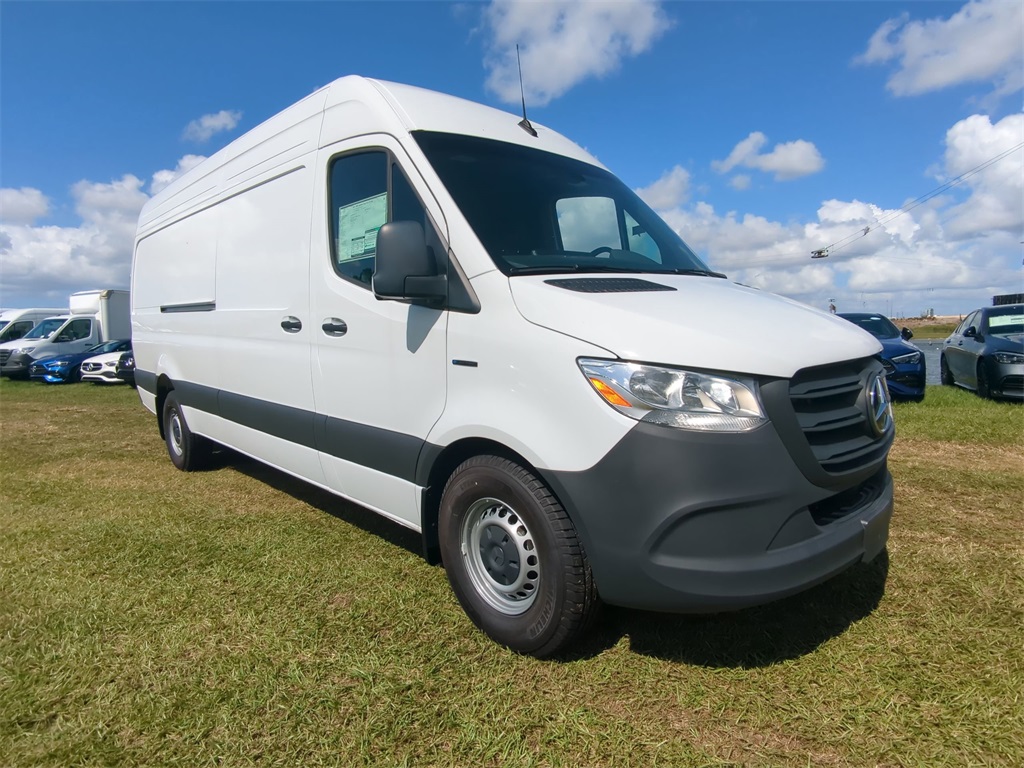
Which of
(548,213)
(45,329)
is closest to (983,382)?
(548,213)

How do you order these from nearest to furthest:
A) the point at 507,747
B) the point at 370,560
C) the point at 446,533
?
the point at 507,747, the point at 446,533, the point at 370,560

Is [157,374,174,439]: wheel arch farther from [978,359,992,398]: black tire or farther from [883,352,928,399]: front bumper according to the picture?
[978,359,992,398]: black tire

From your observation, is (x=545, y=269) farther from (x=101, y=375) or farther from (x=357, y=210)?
(x=101, y=375)

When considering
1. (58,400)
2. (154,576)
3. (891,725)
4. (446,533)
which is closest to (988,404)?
(891,725)

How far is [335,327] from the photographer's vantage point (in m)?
3.48

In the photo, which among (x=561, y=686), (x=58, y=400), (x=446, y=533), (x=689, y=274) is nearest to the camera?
(x=561, y=686)

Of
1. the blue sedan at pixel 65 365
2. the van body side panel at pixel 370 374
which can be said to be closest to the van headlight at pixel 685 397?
the van body side panel at pixel 370 374

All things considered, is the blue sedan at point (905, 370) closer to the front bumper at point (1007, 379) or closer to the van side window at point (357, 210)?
the front bumper at point (1007, 379)

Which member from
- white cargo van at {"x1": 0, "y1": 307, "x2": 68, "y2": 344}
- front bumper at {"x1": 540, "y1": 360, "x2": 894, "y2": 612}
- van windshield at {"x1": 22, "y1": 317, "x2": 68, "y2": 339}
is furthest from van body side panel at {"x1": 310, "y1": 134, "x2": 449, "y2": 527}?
white cargo van at {"x1": 0, "y1": 307, "x2": 68, "y2": 344}

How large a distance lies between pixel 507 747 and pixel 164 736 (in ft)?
3.98

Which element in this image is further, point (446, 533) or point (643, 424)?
point (446, 533)

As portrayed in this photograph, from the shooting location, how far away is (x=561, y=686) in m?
2.48

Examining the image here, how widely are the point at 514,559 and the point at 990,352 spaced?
10324 mm

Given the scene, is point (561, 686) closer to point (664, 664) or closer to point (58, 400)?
point (664, 664)
